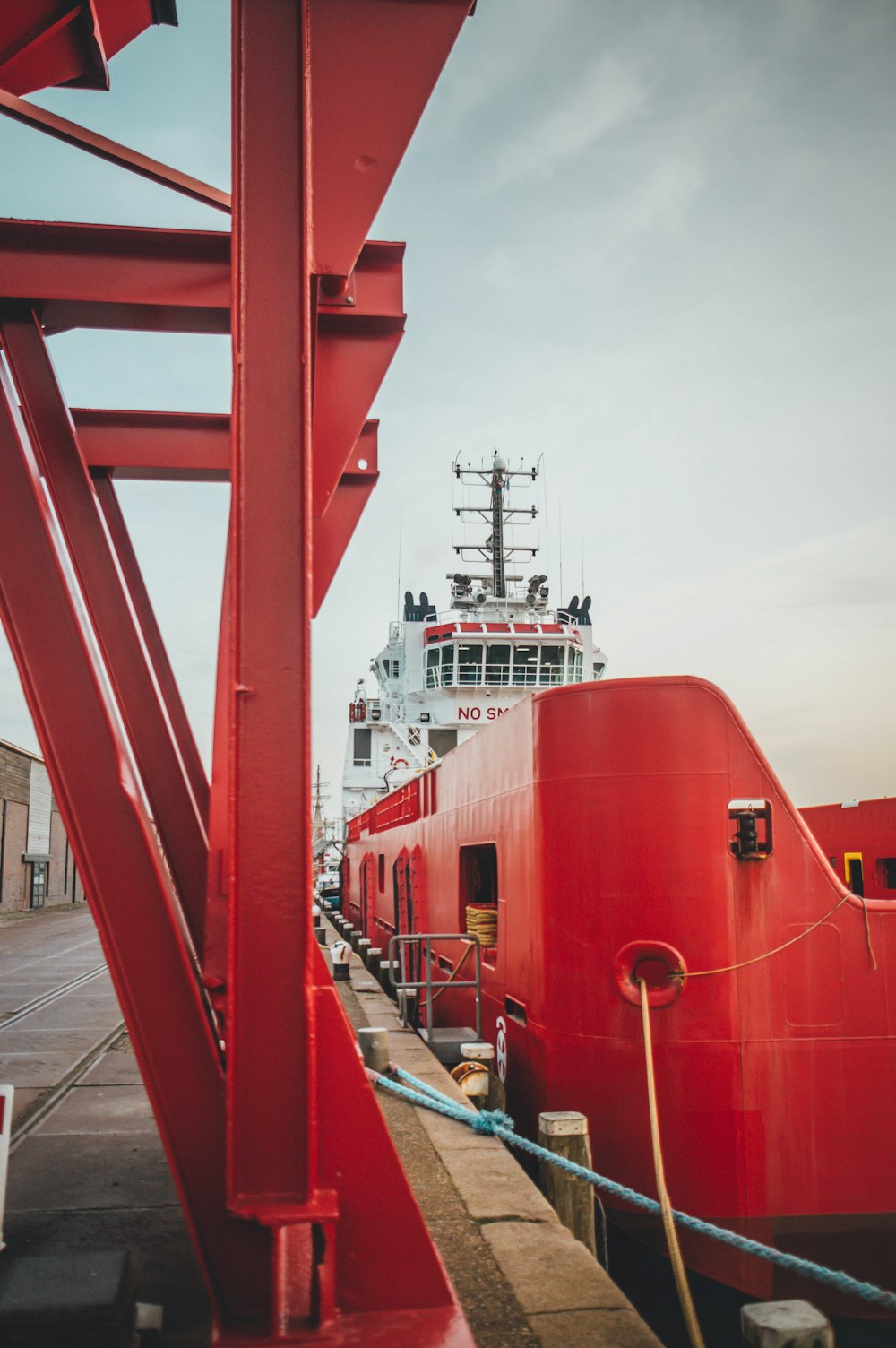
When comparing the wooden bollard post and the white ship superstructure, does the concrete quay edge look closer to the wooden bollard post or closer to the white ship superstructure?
the wooden bollard post

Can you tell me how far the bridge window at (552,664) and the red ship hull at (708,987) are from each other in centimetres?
1701

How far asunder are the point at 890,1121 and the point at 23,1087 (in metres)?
6.02

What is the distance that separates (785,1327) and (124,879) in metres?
2.15

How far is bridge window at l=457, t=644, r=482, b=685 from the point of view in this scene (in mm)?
23297

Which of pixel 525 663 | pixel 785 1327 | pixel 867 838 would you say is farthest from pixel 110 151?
pixel 525 663

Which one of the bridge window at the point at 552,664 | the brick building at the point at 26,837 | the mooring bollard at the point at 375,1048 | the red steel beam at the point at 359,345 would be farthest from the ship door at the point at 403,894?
the brick building at the point at 26,837

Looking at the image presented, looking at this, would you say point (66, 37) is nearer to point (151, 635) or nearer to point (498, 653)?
point (151, 635)

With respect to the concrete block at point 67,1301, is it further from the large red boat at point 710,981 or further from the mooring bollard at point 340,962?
the mooring bollard at point 340,962

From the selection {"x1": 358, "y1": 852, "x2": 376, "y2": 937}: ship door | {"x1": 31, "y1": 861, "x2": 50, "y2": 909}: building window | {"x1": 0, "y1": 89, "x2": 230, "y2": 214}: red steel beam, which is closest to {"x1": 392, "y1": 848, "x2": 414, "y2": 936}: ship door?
{"x1": 358, "y1": 852, "x2": 376, "y2": 937}: ship door

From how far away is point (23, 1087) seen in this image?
6.87 meters

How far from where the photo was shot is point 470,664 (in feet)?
76.9

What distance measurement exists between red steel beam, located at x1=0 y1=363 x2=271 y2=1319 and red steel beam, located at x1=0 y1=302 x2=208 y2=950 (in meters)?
0.73

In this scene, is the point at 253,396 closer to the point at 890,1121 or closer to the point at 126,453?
the point at 126,453

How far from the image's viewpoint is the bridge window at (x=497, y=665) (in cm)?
2344
